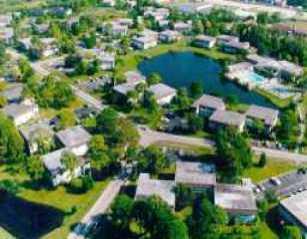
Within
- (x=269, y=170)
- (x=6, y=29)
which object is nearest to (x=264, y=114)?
(x=269, y=170)

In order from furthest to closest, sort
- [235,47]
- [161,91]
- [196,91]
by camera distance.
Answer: [235,47]
[196,91]
[161,91]

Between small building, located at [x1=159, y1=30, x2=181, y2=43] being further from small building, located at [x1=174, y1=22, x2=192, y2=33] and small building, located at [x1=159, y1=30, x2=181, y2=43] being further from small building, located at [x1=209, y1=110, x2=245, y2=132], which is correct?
small building, located at [x1=209, y1=110, x2=245, y2=132]

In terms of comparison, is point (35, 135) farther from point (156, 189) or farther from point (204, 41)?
point (204, 41)

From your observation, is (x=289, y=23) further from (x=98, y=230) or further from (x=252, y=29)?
(x=98, y=230)

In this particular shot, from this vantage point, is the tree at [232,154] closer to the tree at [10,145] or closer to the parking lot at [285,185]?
the parking lot at [285,185]

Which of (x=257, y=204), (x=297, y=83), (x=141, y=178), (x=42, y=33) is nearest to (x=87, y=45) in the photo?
(x=42, y=33)

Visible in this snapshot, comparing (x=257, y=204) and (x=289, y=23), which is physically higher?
(x=289, y=23)

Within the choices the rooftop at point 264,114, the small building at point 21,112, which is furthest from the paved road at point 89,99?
the rooftop at point 264,114
